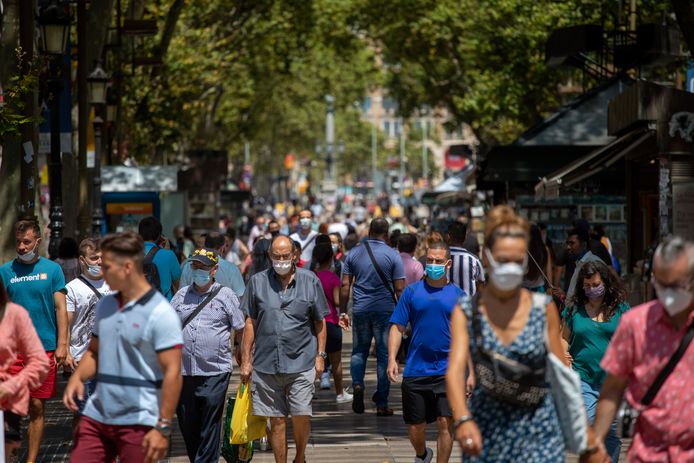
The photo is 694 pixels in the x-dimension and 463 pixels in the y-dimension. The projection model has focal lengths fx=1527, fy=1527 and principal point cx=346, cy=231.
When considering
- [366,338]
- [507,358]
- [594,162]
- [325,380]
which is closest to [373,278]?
[366,338]

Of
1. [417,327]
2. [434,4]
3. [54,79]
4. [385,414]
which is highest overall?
[434,4]

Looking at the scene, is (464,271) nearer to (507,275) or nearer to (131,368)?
(131,368)

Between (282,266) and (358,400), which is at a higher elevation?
(282,266)

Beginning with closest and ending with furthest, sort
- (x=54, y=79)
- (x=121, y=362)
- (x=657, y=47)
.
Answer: (x=121, y=362)
(x=54, y=79)
(x=657, y=47)

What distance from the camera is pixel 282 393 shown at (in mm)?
9930

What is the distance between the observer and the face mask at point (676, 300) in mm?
6008

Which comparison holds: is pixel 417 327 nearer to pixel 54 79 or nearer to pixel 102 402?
pixel 102 402

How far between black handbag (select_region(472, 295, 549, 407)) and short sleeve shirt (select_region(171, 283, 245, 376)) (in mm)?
3594

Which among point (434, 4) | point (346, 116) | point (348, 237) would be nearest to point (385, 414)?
point (348, 237)

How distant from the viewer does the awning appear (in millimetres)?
18641

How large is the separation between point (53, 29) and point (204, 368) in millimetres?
7790

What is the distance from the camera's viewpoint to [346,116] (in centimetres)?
12231

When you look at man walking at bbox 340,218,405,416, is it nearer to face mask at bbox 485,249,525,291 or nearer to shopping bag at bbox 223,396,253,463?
shopping bag at bbox 223,396,253,463

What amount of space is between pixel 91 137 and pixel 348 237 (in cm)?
591
